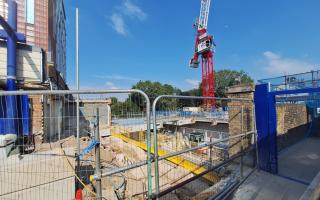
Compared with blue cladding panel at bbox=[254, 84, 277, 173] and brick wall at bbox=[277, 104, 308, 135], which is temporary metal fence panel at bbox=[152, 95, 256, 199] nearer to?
blue cladding panel at bbox=[254, 84, 277, 173]

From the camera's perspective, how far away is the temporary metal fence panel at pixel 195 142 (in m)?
2.76

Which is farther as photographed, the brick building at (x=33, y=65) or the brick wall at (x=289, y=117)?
the brick building at (x=33, y=65)

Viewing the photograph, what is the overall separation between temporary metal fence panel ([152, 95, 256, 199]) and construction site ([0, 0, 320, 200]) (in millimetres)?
26

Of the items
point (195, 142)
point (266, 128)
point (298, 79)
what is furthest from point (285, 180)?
point (298, 79)

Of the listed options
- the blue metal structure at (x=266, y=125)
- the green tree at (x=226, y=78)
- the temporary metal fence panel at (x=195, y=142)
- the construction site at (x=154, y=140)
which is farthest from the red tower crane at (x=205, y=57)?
the blue metal structure at (x=266, y=125)

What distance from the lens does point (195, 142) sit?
4.96 m

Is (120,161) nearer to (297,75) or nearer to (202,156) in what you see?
(202,156)

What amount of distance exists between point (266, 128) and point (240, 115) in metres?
0.70

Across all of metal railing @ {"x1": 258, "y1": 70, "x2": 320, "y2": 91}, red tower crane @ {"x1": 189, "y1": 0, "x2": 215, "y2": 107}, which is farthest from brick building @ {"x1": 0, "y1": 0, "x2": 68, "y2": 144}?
red tower crane @ {"x1": 189, "y1": 0, "x2": 215, "y2": 107}

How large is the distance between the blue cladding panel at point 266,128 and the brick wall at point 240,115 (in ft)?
0.65

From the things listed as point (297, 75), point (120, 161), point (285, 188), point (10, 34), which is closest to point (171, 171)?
point (120, 161)

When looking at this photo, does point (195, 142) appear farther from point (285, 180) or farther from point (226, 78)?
point (226, 78)

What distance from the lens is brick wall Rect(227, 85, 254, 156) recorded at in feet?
16.2

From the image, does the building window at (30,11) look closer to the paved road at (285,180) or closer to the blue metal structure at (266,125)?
the blue metal structure at (266,125)
